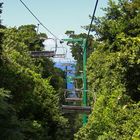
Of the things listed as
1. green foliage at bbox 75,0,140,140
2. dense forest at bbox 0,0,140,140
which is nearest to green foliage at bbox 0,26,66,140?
dense forest at bbox 0,0,140,140

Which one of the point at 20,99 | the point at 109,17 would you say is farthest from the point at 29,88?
the point at 109,17

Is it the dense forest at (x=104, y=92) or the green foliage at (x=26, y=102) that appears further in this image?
the green foliage at (x=26, y=102)

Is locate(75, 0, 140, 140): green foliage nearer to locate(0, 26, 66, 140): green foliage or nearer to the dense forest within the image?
the dense forest

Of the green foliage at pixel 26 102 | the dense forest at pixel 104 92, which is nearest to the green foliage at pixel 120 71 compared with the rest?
the dense forest at pixel 104 92

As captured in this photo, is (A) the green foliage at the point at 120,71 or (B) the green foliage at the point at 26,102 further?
(B) the green foliage at the point at 26,102

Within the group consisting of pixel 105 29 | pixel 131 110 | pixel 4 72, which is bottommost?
pixel 131 110

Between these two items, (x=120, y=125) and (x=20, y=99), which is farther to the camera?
(x=20, y=99)

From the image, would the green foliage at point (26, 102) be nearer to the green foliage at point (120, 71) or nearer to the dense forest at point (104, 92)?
the dense forest at point (104, 92)

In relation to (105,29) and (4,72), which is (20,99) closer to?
(4,72)

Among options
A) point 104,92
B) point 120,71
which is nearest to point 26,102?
point 104,92

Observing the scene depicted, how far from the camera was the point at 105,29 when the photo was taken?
79.2ft

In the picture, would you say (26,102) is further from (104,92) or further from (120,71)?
(120,71)

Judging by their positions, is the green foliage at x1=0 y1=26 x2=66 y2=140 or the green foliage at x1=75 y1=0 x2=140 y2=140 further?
the green foliage at x1=0 y1=26 x2=66 y2=140

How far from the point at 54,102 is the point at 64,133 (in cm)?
233
